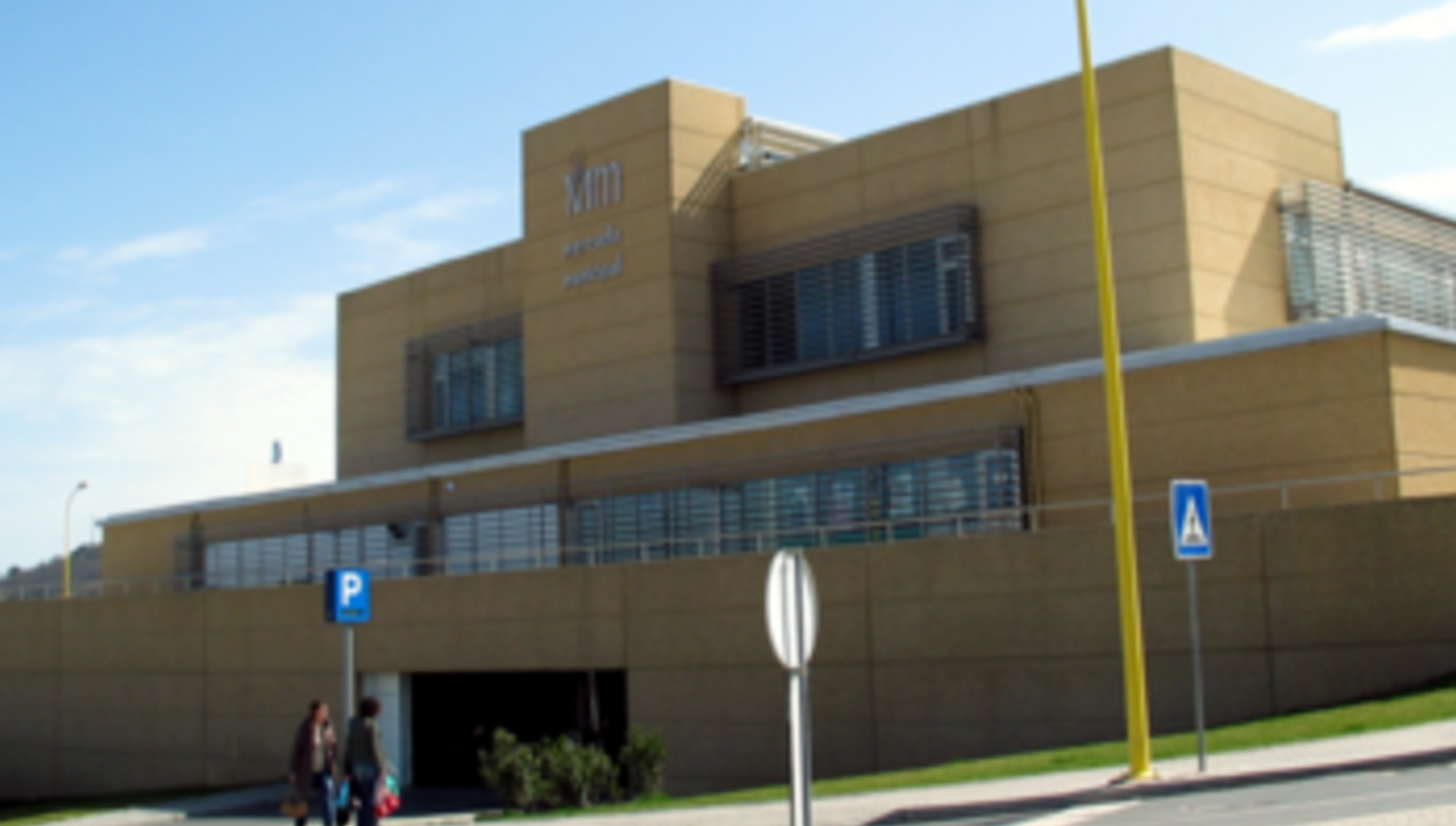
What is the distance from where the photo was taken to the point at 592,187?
34.2 metres

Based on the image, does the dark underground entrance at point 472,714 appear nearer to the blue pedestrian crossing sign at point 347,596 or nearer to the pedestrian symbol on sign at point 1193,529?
the blue pedestrian crossing sign at point 347,596

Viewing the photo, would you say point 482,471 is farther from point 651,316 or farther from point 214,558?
point 214,558

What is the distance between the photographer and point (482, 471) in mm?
34219

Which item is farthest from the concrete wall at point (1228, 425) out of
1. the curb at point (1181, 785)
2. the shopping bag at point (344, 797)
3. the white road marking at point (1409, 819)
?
the shopping bag at point (344, 797)

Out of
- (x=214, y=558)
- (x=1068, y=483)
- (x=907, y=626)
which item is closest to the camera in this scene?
(x=907, y=626)

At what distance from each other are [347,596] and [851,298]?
15.1 meters

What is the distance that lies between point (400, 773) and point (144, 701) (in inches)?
392

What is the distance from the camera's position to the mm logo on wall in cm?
3366

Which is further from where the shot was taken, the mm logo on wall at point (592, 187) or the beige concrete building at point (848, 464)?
the mm logo on wall at point (592, 187)

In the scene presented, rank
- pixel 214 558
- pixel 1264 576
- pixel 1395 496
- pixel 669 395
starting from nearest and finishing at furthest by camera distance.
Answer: pixel 1264 576
pixel 1395 496
pixel 669 395
pixel 214 558

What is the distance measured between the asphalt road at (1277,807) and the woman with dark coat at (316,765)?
5.64 metres

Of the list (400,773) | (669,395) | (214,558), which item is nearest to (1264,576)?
(669,395)

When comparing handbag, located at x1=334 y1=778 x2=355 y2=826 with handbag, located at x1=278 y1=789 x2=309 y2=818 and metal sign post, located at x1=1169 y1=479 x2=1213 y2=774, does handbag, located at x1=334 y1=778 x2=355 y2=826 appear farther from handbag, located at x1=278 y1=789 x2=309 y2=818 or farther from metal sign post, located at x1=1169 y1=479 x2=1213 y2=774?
metal sign post, located at x1=1169 y1=479 x2=1213 y2=774

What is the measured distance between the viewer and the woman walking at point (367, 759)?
15086 mm
